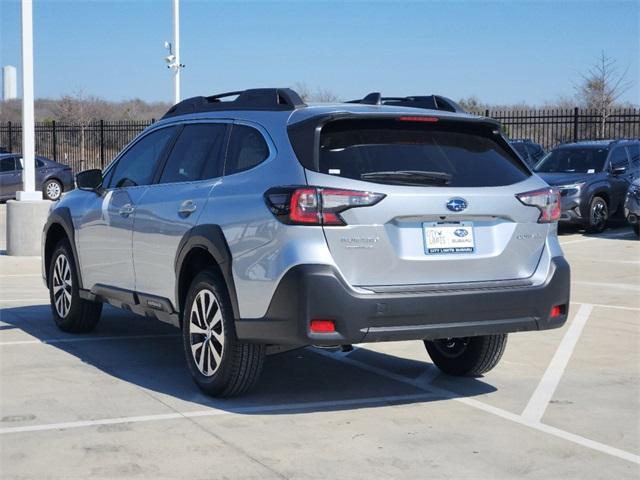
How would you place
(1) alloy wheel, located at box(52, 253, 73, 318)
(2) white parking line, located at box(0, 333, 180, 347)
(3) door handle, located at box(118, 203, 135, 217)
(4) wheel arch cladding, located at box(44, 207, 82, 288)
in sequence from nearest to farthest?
(3) door handle, located at box(118, 203, 135, 217) < (2) white parking line, located at box(0, 333, 180, 347) < (4) wheel arch cladding, located at box(44, 207, 82, 288) < (1) alloy wheel, located at box(52, 253, 73, 318)

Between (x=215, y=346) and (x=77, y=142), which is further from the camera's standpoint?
(x=77, y=142)

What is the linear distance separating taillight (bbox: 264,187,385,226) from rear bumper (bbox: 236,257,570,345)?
27cm

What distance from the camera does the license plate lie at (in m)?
A: 5.74

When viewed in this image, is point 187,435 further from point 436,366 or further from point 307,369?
point 436,366

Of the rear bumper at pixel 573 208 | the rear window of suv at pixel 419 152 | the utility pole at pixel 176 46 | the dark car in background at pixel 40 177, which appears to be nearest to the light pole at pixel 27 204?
the rear bumper at pixel 573 208

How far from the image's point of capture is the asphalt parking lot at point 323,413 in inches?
198

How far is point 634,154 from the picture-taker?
64.9ft

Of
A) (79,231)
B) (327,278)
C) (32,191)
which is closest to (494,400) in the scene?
(327,278)

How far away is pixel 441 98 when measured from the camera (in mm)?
6844

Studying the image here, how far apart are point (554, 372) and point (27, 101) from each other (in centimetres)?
992

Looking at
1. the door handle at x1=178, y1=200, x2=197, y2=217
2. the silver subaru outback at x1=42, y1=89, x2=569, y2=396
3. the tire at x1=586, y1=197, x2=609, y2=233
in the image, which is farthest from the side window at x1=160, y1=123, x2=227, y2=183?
the tire at x1=586, y1=197, x2=609, y2=233

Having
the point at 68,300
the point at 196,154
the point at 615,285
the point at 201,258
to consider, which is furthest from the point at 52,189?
the point at 201,258

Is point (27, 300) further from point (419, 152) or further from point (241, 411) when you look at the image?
point (419, 152)

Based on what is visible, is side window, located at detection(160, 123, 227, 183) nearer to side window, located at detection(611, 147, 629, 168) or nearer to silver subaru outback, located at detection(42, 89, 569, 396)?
silver subaru outback, located at detection(42, 89, 569, 396)
